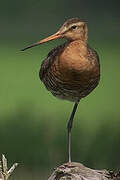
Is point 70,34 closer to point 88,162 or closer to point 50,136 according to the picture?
point 88,162

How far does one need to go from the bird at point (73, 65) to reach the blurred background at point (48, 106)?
5.11 ft

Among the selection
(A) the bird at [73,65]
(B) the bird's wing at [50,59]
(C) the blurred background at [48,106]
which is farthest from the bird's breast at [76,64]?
(C) the blurred background at [48,106]

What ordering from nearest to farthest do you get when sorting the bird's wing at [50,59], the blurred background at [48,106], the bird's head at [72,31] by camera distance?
the bird's head at [72,31]
the bird's wing at [50,59]
the blurred background at [48,106]

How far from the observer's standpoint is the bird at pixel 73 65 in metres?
6.88

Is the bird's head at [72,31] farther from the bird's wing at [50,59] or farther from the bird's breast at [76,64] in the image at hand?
the bird's wing at [50,59]

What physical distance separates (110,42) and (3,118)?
34.9ft

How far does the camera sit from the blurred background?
895 centimetres

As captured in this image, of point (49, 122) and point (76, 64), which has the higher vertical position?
point (76, 64)

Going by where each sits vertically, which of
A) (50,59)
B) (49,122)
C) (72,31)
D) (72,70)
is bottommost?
(49,122)

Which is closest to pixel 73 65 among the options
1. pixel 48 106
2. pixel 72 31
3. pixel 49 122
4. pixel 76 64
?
pixel 76 64

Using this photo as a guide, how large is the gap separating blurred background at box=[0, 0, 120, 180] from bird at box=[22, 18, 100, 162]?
1.56 meters

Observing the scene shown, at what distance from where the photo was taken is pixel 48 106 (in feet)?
44.7

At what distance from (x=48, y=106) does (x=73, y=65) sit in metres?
6.68

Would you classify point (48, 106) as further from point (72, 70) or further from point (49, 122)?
point (72, 70)
